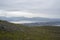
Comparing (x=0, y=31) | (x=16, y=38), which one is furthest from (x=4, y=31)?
(x=16, y=38)

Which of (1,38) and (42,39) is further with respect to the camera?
(42,39)

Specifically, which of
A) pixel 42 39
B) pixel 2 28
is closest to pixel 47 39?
pixel 42 39

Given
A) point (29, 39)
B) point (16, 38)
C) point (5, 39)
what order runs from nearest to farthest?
point (5, 39)
point (16, 38)
point (29, 39)

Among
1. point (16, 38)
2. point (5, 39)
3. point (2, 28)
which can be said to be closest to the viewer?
point (5, 39)

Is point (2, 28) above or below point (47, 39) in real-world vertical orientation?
above

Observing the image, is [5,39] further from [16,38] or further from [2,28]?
[2,28]

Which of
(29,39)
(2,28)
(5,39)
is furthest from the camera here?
(2,28)

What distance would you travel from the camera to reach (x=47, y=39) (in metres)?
19.7

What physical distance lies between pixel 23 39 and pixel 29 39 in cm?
102

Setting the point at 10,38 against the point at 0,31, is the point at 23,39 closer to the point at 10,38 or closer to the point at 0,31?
the point at 10,38

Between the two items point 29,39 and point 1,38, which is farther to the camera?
point 29,39

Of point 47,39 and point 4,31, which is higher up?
point 4,31

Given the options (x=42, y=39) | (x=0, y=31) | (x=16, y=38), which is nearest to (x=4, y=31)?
(x=0, y=31)

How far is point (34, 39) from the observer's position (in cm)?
1827
